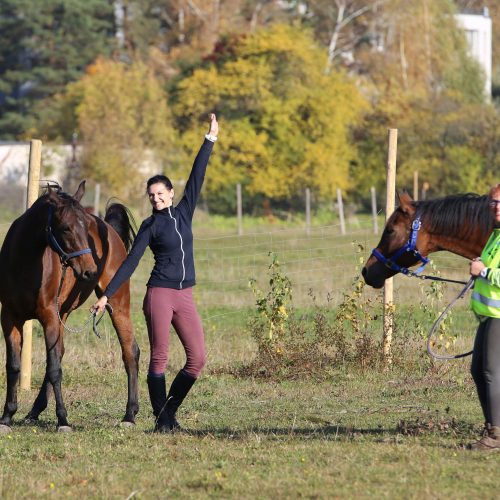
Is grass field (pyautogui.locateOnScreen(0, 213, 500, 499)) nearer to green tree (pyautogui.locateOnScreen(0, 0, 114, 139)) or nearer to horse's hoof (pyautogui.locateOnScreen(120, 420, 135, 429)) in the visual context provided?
horse's hoof (pyautogui.locateOnScreen(120, 420, 135, 429))

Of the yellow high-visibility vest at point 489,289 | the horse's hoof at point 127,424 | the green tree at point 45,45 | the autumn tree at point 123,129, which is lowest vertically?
the horse's hoof at point 127,424

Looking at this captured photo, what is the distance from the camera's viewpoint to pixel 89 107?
132ft

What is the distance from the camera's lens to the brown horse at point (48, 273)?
827 cm

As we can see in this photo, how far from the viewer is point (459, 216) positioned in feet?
24.9

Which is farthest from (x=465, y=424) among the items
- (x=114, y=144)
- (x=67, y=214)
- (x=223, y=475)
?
(x=114, y=144)

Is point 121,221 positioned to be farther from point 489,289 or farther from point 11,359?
point 489,289

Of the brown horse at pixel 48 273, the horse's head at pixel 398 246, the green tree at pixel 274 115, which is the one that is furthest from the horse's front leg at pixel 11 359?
the green tree at pixel 274 115

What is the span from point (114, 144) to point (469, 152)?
1252cm

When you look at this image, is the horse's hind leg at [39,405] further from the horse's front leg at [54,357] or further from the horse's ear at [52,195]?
the horse's ear at [52,195]

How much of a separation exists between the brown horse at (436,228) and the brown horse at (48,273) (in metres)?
2.28

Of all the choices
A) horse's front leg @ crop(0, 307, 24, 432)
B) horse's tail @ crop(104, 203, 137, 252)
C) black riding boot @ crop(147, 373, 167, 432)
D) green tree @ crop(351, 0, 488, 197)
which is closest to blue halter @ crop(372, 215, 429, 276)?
black riding boot @ crop(147, 373, 167, 432)

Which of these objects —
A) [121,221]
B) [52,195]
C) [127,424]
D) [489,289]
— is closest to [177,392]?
[127,424]

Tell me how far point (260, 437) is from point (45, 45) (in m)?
49.7

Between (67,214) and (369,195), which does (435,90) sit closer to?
(369,195)
